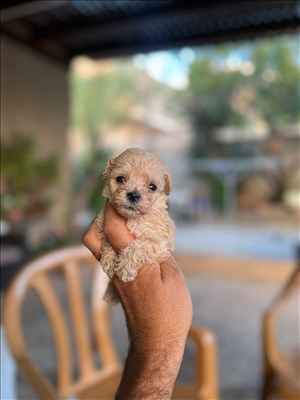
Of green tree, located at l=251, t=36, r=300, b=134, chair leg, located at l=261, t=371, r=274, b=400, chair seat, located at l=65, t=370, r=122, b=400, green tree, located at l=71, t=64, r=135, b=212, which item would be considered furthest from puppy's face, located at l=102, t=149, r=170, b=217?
green tree, located at l=251, t=36, r=300, b=134

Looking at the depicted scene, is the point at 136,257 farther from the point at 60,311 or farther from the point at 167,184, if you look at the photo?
the point at 60,311

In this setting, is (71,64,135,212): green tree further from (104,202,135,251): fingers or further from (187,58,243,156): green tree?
(104,202,135,251): fingers

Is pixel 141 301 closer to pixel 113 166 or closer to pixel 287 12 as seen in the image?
pixel 113 166

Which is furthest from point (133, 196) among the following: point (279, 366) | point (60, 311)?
point (279, 366)

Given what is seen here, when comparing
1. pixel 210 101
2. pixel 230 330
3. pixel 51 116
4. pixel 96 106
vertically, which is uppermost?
pixel 210 101

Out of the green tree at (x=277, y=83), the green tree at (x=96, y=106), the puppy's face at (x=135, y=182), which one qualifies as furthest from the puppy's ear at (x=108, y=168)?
the green tree at (x=277, y=83)

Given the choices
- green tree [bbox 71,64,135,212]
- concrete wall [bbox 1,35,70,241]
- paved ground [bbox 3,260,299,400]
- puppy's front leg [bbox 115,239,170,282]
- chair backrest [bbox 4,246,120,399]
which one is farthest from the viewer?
green tree [bbox 71,64,135,212]

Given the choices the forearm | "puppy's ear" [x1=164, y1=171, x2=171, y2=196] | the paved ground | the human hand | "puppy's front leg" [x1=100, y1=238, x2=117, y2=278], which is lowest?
the paved ground
